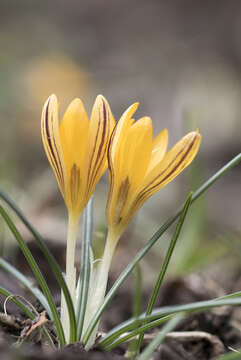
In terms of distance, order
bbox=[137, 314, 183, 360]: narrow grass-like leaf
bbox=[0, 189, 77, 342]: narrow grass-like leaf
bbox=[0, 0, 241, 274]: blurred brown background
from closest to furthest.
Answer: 1. bbox=[137, 314, 183, 360]: narrow grass-like leaf
2. bbox=[0, 189, 77, 342]: narrow grass-like leaf
3. bbox=[0, 0, 241, 274]: blurred brown background

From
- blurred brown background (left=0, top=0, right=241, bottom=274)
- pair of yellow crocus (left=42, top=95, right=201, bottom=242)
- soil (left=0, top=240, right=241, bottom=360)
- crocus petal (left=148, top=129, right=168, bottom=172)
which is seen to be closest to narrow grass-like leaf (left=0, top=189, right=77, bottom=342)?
soil (left=0, top=240, right=241, bottom=360)

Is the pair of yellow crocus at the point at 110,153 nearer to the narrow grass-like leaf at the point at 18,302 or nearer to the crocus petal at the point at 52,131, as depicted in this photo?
the crocus petal at the point at 52,131

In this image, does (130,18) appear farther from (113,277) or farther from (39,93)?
(113,277)

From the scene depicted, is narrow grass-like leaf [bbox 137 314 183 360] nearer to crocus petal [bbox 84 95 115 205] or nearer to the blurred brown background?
crocus petal [bbox 84 95 115 205]

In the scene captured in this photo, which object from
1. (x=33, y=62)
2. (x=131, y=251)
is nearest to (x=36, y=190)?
(x=131, y=251)

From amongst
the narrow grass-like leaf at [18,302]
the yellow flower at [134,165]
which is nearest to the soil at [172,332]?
the narrow grass-like leaf at [18,302]

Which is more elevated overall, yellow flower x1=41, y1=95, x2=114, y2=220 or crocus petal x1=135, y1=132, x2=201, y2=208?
yellow flower x1=41, y1=95, x2=114, y2=220
